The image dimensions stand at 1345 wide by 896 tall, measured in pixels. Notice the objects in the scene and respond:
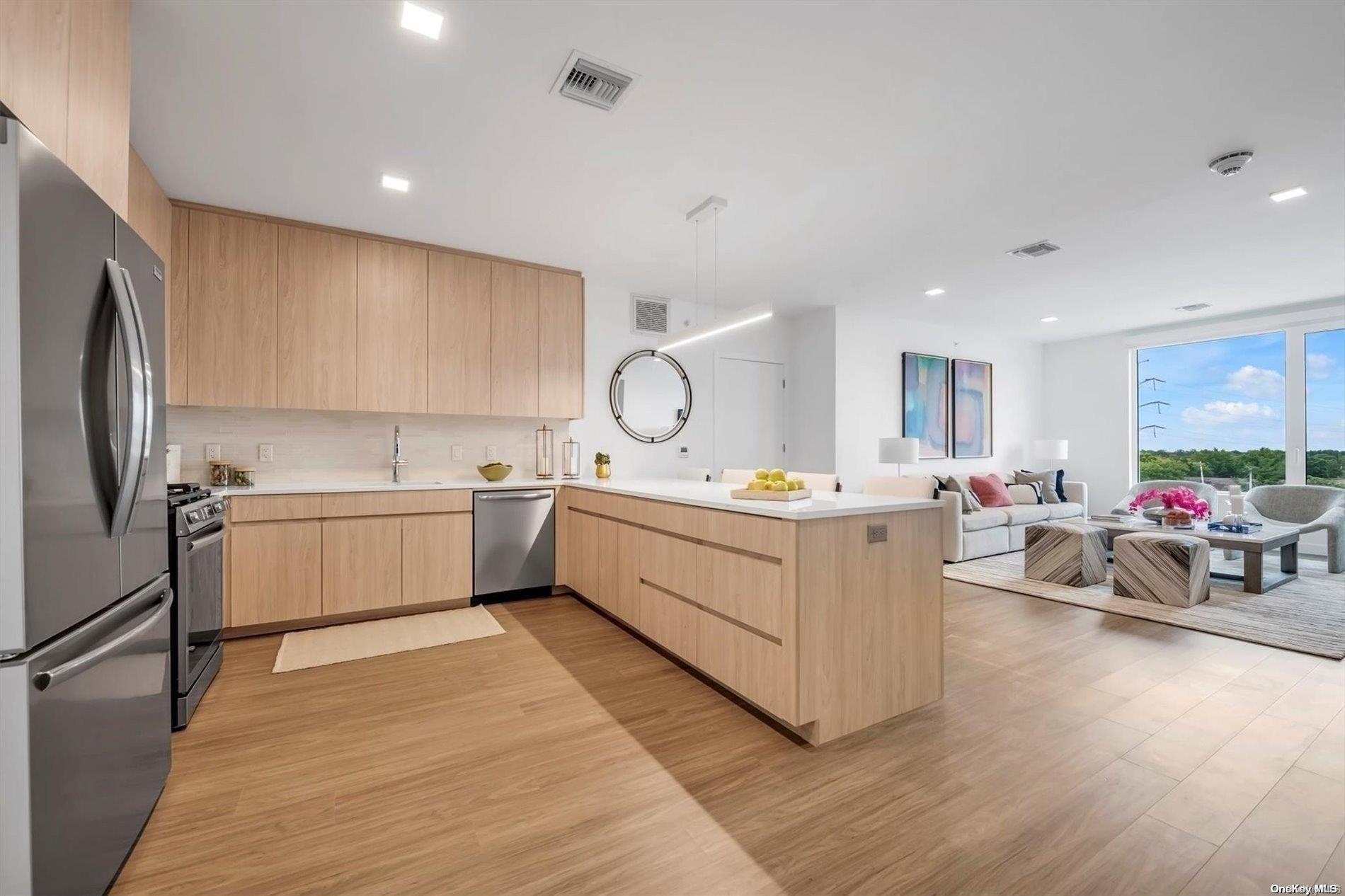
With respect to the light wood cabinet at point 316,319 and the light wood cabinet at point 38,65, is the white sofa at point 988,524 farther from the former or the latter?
the light wood cabinet at point 38,65

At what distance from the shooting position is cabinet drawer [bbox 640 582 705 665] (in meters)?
2.75

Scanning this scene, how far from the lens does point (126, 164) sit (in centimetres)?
194

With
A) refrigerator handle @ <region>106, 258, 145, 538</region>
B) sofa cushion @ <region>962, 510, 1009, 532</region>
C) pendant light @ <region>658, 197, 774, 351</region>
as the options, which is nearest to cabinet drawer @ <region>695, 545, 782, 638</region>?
pendant light @ <region>658, 197, 774, 351</region>

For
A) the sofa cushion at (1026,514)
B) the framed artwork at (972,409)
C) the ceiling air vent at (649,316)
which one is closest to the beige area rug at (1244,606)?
the sofa cushion at (1026,514)

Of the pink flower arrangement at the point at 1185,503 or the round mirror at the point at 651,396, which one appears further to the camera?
Result: the round mirror at the point at 651,396

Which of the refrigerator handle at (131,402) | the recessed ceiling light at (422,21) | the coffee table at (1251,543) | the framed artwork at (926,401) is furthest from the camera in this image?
the framed artwork at (926,401)

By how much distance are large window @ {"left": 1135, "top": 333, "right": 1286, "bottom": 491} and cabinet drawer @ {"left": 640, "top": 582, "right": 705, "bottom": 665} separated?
22.7 feet

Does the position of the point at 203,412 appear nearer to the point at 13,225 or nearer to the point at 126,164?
the point at 126,164

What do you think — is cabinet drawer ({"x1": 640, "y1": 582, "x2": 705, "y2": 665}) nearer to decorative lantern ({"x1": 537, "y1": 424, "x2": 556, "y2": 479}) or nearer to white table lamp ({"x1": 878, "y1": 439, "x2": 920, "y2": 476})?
decorative lantern ({"x1": 537, "y1": 424, "x2": 556, "y2": 479})

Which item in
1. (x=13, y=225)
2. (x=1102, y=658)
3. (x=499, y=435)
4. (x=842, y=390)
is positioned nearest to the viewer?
(x=13, y=225)

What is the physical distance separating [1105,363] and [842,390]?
437 cm

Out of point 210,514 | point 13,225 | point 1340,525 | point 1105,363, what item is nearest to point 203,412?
point 210,514

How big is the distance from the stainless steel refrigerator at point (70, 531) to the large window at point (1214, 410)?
350 inches

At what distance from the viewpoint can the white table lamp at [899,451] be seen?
6023 millimetres
